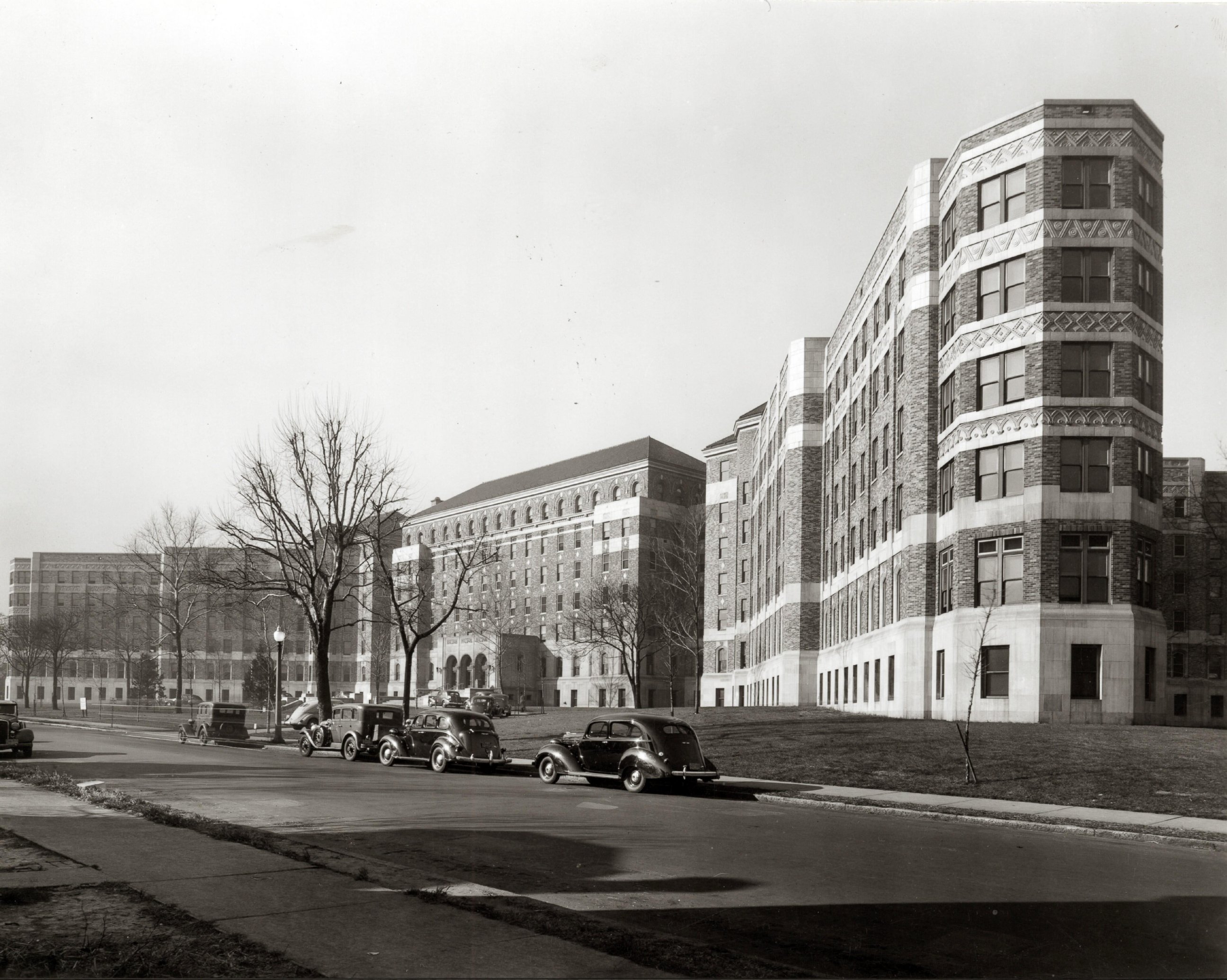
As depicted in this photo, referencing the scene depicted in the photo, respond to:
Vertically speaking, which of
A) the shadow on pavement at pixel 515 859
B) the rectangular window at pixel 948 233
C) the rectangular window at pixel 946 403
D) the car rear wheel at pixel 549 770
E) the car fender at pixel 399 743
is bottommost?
the car fender at pixel 399 743

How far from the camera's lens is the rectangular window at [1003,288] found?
3609 cm

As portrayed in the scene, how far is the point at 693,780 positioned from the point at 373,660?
10156 centimetres

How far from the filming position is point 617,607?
7881cm

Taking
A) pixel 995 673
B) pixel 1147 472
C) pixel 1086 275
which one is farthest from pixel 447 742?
pixel 1086 275

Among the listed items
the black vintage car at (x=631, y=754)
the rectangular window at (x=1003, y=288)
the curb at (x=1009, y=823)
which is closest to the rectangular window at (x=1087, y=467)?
the rectangular window at (x=1003, y=288)

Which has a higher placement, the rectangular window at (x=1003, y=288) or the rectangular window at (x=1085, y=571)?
the rectangular window at (x=1003, y=288)

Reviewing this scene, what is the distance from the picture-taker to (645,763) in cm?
2270

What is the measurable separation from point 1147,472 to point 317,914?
33.5 metres

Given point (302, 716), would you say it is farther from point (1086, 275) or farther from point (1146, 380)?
point (1146, 380)

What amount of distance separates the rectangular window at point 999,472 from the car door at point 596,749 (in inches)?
706

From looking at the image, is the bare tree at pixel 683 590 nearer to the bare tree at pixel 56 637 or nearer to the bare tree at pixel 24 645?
the bare tree at pixel 56 637

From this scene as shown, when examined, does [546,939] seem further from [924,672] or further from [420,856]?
[924,672]

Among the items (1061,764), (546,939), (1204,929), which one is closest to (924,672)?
(1061,764)

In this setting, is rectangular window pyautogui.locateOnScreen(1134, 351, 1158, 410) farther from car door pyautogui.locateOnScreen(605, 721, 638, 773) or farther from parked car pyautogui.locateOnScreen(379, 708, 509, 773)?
parked car pyautogui.locateOnScreen(379, 708, 509, 773)
